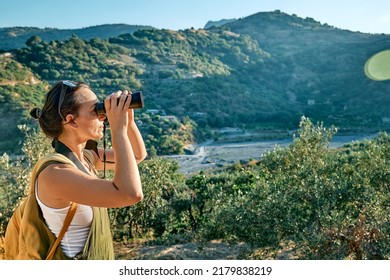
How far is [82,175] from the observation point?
1199mm

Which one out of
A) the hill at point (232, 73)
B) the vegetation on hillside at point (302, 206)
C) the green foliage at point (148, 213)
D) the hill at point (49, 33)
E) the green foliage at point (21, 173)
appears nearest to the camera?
the vegetation on hillside at point (302, 206)

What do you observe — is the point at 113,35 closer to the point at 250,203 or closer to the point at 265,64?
the point at 265,64

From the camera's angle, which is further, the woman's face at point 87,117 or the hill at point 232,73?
the hill at point 232,73

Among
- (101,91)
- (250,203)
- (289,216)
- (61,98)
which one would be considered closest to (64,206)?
(61,98)

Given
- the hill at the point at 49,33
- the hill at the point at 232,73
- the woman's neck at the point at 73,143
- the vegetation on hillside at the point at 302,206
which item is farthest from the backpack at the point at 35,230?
the hill at the point at 232,73

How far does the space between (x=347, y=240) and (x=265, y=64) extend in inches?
2330

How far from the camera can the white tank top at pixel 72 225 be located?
49.6 inches

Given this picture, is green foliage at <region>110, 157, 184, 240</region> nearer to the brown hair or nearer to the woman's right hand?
the brown hair

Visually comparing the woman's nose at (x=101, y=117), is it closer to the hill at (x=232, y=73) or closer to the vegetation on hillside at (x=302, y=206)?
the vegetation on hillside at (x=302, y=206)

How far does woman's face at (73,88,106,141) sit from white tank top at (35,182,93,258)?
23 cm

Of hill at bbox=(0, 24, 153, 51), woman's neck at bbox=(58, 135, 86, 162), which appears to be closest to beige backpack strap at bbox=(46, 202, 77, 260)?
woman's neck at bbox=(58, 135, 86, 162)

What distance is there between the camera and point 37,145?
6.14 metres

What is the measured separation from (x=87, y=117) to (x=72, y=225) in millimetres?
343

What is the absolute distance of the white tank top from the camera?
1.26 m
